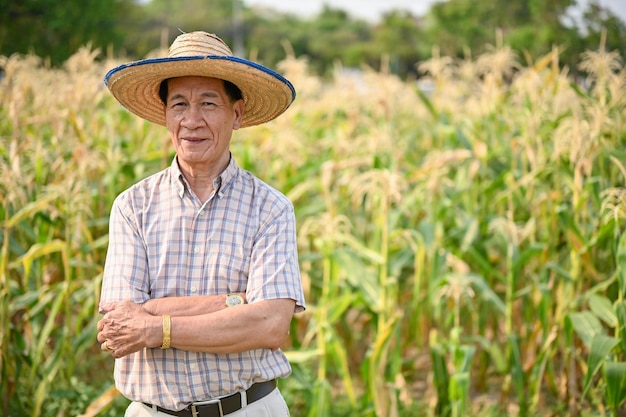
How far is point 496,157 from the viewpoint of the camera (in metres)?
4.89

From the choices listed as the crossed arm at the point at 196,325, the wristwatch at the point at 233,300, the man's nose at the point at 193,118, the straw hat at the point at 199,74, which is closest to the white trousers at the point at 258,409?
the crossed arm at the point at 196,325

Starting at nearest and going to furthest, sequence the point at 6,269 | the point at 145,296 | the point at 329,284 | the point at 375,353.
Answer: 1. the point at 145,296
2. the point at 6,269
3. the point at 375,353
4. the point at 329,284

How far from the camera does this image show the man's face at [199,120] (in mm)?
2053

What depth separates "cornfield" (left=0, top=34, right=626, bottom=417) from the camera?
11.5ft

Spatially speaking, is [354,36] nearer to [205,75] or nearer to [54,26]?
[54,26]

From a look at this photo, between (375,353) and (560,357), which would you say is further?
(560,357)

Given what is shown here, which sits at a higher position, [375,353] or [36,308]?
[36,308]

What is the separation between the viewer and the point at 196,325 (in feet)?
6.20

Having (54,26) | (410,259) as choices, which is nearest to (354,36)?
(54,26)

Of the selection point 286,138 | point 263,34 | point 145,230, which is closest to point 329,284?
point 286,138

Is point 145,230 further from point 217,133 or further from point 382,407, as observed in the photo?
point 382,407

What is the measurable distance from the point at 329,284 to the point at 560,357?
1.44 meters

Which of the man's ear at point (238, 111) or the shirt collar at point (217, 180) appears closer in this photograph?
the shirt collar at point (217, 180)

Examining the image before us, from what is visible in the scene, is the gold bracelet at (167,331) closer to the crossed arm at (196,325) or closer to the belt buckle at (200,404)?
the crossed arm at (196,325)
